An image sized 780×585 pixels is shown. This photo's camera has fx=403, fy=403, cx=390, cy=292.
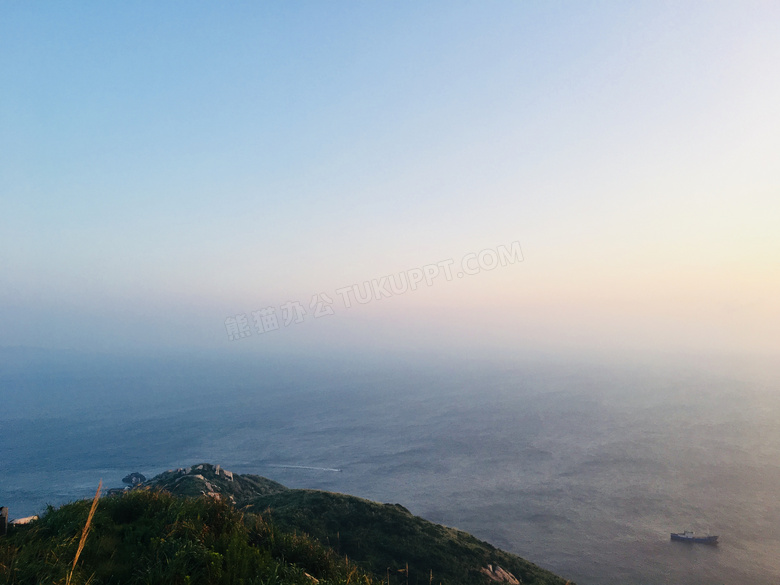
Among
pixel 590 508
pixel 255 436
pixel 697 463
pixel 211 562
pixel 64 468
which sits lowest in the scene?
pixel 697 463

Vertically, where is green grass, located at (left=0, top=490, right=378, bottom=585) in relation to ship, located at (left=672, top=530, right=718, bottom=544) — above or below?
above

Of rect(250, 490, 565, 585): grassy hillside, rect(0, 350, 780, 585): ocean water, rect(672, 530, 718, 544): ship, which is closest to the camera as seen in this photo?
rect(250, 490, 565, 585): grassy hillside

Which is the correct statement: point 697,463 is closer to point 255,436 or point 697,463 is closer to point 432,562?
point 432,562

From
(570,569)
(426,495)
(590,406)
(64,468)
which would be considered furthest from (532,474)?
(64,468)

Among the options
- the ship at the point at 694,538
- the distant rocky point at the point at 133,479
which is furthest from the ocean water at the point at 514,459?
the distant rocky point at the point at 133,479

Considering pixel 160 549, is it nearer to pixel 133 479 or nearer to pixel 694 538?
pixel 694 538

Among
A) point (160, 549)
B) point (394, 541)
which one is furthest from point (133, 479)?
point (160, 549)

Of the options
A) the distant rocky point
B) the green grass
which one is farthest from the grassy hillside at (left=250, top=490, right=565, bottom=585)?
the distant rocky point

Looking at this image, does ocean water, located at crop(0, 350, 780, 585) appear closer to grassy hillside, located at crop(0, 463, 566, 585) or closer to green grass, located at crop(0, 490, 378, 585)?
grassy hillside, located at crop(0, 463, 566, 585)

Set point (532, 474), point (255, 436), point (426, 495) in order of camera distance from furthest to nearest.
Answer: point (255, 436) → point (532, 474) → point (426, 495)
